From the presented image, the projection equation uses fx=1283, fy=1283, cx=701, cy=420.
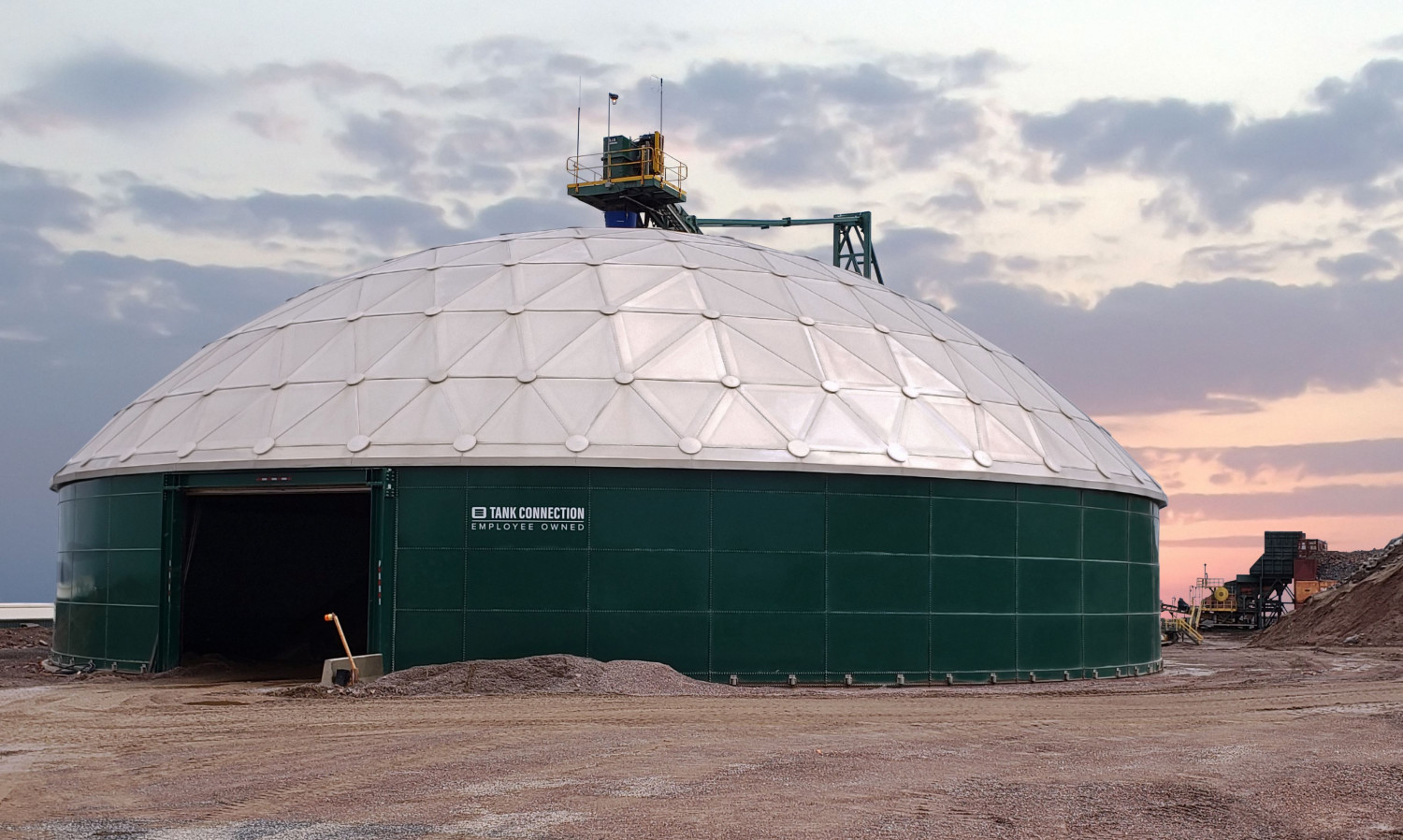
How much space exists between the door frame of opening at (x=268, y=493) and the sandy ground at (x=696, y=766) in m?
2.41

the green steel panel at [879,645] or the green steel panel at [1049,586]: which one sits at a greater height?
the green steel panel at [1049,586]

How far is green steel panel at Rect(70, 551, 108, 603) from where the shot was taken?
2470 centimetres

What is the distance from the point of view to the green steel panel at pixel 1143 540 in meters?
26.9

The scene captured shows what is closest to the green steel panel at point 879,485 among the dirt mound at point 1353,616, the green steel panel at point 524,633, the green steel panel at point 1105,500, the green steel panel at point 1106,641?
the green steel panel at point 1105,500

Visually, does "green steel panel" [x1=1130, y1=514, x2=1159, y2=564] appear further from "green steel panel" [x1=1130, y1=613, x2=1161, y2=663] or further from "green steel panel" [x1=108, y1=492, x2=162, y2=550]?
"green steel panel" [x1=108, y1=492, x2=162, y2=550]

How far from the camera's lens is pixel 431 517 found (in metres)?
21.7

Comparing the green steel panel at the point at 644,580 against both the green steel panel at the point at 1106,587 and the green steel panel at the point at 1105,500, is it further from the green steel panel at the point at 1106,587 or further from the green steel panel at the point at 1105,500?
the green steel panel at the point at 1105,500

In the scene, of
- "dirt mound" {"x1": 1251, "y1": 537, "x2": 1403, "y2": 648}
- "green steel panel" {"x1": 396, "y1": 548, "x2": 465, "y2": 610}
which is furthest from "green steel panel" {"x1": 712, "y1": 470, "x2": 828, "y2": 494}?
"dirt mound" {"x1": 1251, "y1": 537, "x2": 1403, "y2": 648}

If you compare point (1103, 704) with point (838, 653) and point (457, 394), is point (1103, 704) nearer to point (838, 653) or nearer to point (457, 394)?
point (838, 653)

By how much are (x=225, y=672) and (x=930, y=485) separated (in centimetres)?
1375

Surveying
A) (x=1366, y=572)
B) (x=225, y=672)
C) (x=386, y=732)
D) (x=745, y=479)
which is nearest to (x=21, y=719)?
(x=386, y=732)

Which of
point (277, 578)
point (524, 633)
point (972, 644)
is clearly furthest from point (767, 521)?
point (277, 578)

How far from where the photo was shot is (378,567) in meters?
21.8

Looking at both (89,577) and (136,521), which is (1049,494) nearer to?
(136,521)
